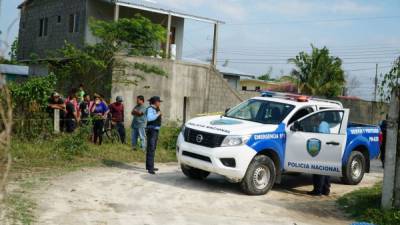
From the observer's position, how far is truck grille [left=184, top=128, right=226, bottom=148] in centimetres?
1032

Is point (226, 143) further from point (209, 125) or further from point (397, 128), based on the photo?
point (397, 128)

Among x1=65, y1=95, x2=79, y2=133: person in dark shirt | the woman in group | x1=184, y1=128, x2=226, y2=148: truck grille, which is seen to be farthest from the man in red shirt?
x1=184, y1=128, x2=226, y2=148: truck grille

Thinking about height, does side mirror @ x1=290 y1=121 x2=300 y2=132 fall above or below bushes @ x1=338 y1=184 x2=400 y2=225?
above

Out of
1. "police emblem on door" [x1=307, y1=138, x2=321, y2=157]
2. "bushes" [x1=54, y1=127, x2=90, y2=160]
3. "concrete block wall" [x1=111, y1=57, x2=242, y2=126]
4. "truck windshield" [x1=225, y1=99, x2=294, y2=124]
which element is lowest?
"bushes" [x1=54, y1=127, x2=90, y2=160]

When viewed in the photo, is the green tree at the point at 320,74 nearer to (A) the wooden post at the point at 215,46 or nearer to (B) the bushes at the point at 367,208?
(A) the wooden post at the point at 215,46

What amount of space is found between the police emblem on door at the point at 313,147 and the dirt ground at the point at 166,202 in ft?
2.99

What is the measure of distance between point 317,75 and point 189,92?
17.7 metres

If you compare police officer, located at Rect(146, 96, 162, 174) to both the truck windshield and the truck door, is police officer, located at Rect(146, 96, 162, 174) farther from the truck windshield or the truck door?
the truck door

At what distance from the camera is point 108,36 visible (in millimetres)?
20906

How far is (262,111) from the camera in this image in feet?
37.8

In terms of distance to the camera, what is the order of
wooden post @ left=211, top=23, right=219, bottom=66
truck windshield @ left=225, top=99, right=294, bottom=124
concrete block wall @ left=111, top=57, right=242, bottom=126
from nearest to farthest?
truck windshield @ left=225, top=99, right=294, bottom=124 → concrete block wall @ left=111, top=57, right=242, bottom=126 → wooden post @ left=211, top=23, right=219, bottom=66

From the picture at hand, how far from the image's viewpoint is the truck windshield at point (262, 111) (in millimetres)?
11245

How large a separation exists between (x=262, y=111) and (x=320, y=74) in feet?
89.9

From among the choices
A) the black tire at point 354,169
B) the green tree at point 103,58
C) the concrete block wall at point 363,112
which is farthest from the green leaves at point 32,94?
the concrete block wall at point 363,112
